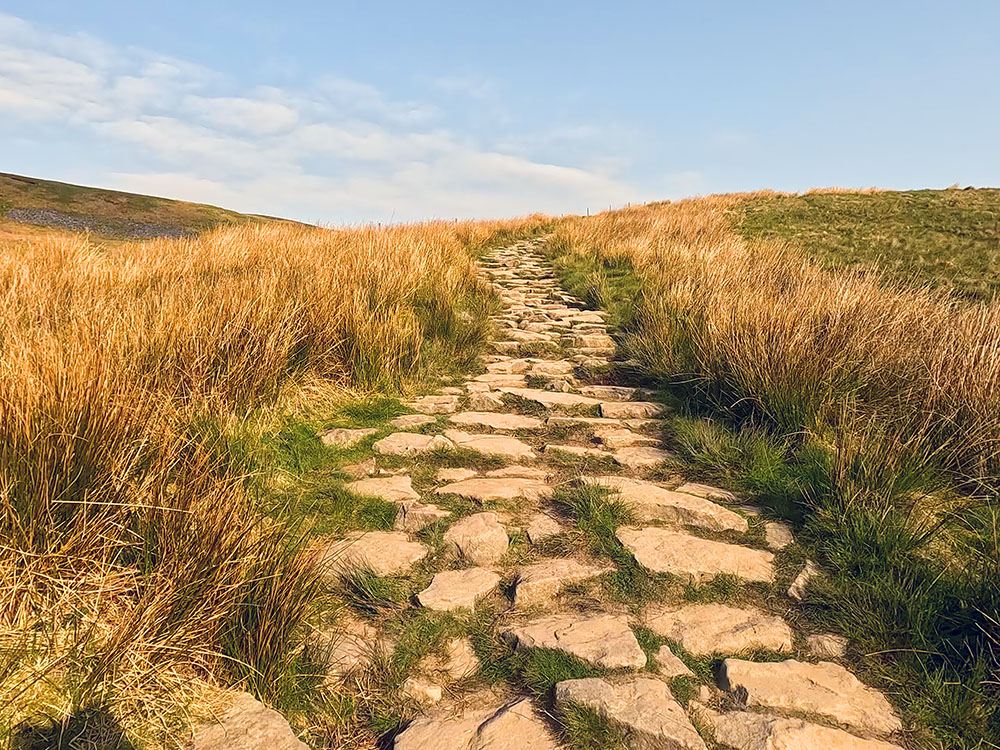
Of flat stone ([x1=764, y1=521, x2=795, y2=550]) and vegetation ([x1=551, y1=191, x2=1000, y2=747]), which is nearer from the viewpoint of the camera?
vegetation ([x1=551, y1=191, x2=1000, y2=747])

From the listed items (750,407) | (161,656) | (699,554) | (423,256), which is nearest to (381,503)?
(161,656)

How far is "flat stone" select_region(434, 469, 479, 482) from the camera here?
2920 millimetres

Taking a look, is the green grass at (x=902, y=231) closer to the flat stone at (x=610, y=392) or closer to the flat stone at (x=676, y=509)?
the flat stone at (x=610, y=392)

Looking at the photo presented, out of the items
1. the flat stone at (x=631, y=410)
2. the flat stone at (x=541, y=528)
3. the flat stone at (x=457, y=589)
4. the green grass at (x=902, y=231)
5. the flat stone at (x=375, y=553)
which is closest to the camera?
the flat stone at (x=457, y=589)

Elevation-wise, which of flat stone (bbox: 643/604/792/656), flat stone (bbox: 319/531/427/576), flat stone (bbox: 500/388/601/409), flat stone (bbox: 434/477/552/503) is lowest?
flat stone (bbox: 319/531/427/576)

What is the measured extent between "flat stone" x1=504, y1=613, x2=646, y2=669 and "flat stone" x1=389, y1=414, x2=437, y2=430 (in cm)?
182

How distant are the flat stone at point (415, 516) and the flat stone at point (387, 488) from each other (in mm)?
92

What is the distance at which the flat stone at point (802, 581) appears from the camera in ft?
6.74

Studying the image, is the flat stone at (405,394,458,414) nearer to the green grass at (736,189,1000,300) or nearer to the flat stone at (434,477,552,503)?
the flat stone at (434,477,552,503)

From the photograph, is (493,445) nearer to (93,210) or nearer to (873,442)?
(873,442)

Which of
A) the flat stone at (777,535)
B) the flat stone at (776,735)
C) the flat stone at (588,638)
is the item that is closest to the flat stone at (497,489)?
the flat stone at (588,638)

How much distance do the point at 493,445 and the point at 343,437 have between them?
857 mm

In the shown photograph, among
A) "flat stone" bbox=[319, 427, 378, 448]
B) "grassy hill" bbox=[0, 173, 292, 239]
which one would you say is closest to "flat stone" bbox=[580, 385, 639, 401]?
"flat stone" bbox=[319, 427, 378, 448]

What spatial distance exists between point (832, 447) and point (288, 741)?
274 centimetres
